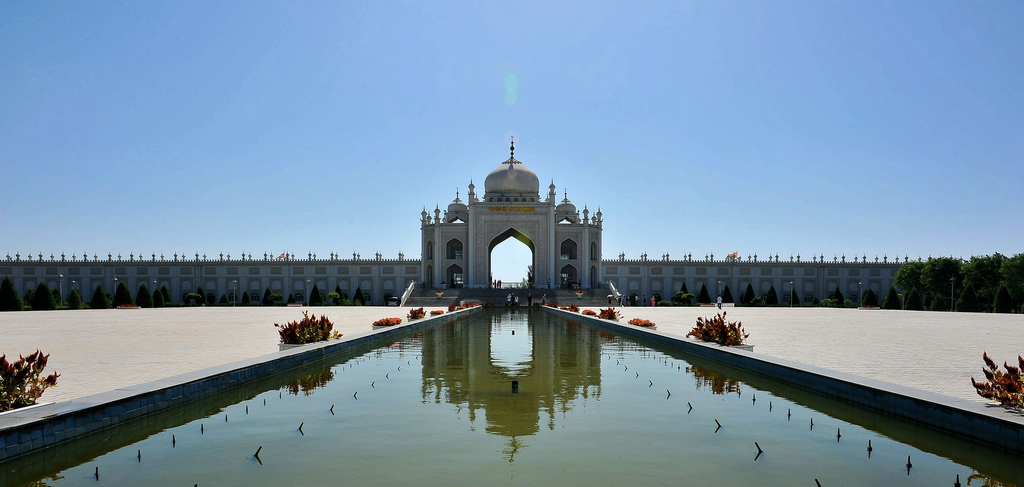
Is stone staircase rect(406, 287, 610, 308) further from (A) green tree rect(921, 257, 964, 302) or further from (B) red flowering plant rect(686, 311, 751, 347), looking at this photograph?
(B) red flowering plant rect(686, 311, 751, 347)

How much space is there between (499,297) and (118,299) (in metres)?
21.0

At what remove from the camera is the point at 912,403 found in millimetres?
6469

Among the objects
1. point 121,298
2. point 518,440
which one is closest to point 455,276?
point 121,298

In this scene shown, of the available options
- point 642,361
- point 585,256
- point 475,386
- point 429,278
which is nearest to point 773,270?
point 585,256

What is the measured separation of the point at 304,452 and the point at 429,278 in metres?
47.0

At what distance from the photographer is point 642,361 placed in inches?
457

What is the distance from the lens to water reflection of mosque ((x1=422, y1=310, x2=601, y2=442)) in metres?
6.89

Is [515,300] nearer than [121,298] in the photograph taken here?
No

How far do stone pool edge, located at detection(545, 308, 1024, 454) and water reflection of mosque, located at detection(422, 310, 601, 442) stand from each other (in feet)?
7.26

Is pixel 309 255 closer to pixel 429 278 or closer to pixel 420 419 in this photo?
Result: pixel 429 278

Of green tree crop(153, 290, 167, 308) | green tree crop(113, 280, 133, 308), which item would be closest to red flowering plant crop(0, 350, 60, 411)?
green tree crop(113, 280, 133, 308)

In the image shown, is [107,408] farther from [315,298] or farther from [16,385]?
[315,298]

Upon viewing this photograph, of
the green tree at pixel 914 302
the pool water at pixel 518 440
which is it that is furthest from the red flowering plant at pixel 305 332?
the green tree at pixel 914 302

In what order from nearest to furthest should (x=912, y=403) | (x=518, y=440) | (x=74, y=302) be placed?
(x=518, y=440) → (x=912, y=403) → (x=74, y=302)
